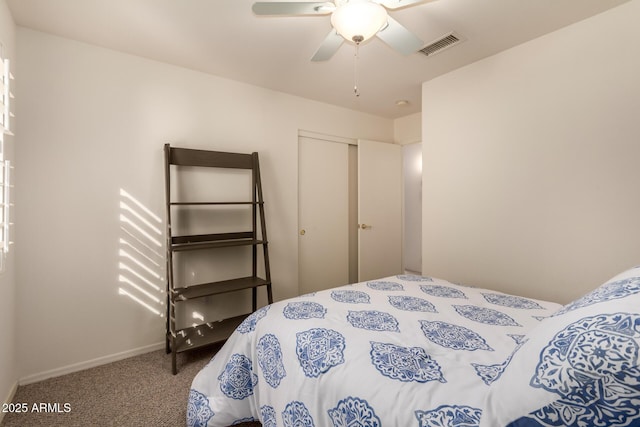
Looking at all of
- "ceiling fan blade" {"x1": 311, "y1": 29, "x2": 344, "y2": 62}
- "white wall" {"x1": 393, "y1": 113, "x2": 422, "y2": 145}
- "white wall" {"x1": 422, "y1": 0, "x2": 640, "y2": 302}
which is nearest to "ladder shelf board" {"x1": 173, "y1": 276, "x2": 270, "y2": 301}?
"white wall" {"x1": 422, "y1": 0, "x2": 640, "y2": 302}

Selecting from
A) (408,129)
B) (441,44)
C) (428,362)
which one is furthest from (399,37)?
(408,129)

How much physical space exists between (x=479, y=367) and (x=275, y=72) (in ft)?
8.14

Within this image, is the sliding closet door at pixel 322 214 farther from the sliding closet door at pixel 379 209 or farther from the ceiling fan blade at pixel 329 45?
the ceiling fan blade at pixel 329 45

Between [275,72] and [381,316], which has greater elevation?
[275,72]

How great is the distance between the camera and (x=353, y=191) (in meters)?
3.73

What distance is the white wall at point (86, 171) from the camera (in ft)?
6.44

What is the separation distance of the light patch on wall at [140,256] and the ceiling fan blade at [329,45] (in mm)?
1709

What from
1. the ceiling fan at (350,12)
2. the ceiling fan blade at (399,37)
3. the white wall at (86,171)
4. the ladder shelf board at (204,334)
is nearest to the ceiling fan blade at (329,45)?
the ceiling fan at (350,12)

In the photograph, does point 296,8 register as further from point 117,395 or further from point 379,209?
point 379,209

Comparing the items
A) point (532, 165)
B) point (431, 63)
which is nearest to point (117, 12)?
point (431, 63)

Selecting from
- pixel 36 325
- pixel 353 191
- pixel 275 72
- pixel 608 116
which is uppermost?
pixel 275 72

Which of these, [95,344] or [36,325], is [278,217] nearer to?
[95,344]

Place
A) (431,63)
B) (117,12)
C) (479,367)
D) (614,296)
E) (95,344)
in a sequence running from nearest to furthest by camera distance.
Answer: (614,296)
(479,367)
(117,12)
(95,344)
(431,63)

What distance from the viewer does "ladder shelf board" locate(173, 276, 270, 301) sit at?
2193 millimetres
